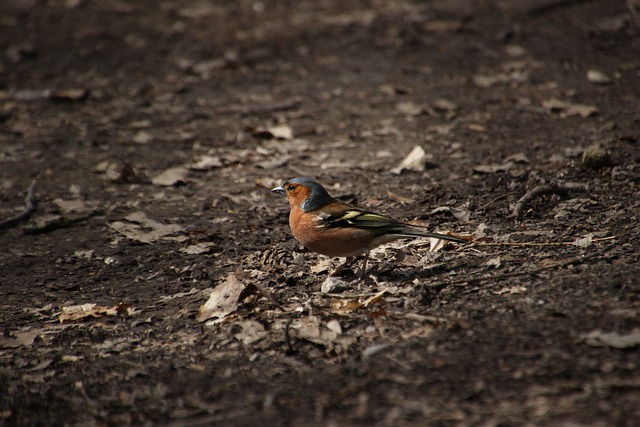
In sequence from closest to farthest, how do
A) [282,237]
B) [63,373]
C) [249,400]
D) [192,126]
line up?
1. [249,400]
2. [63,373]
3. [282,237]
4. [192,126]

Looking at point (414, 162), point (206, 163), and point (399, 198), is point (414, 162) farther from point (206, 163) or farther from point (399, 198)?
point (206, 163)

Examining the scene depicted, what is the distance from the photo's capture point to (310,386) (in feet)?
11.8

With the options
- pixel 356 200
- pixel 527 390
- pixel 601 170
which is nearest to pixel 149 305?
pixel 356 200

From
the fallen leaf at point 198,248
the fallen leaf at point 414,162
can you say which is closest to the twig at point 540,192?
the fallen leaf at point 414,162

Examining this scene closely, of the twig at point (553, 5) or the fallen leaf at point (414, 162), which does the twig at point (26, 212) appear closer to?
the fallen leaf at point (414, 162)

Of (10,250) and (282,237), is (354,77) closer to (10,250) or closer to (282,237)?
(282,237)

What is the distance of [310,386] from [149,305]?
180 centimetres

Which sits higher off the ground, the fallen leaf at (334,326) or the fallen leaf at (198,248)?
the fallen leaf at (334,326)

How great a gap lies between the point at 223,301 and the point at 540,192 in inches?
104

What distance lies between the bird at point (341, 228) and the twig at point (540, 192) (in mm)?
796

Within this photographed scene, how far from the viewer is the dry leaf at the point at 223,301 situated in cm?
455

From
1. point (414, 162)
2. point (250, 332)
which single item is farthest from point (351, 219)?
point (414, 162)

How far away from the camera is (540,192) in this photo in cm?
551

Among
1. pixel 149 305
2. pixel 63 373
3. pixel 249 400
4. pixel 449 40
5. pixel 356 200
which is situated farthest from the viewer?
pixel 449 40
